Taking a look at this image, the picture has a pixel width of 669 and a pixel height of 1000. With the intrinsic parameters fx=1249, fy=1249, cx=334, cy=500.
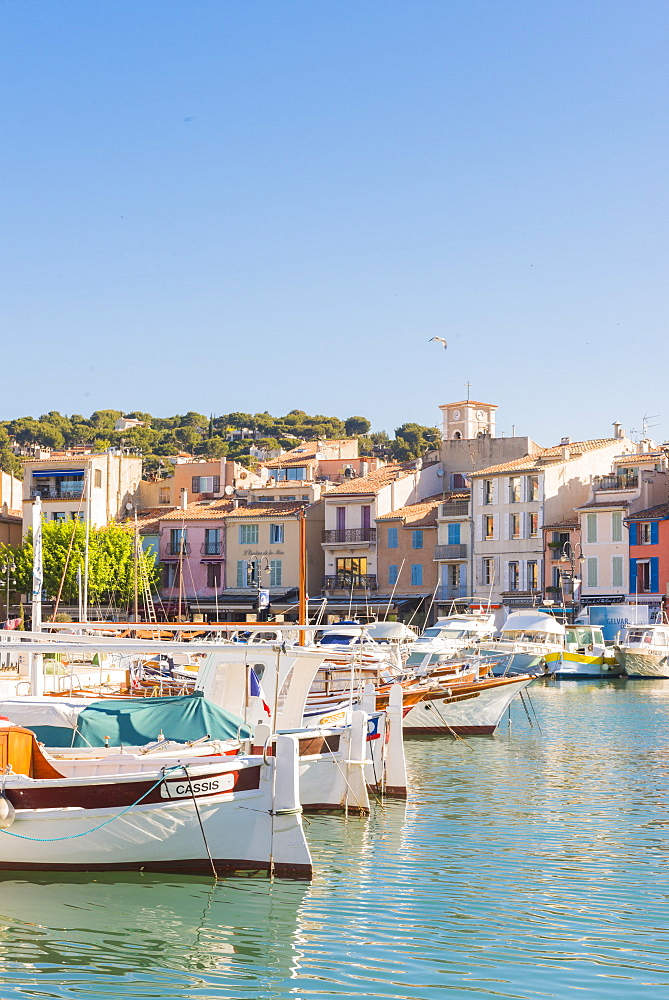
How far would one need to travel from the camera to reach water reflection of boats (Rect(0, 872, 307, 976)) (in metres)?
13.0

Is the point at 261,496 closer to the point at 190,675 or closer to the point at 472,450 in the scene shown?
the point at 472,450

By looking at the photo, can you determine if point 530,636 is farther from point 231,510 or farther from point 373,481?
point 231,510

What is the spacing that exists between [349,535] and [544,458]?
45.5 ft

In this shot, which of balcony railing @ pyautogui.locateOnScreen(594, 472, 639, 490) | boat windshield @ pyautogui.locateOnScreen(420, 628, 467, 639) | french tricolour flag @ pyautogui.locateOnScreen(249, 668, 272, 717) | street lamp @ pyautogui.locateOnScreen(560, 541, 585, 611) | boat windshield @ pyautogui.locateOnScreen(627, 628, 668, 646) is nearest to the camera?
french tricolour flag @ pyautogui.locateOnScreen(249, 668, 272, 717)

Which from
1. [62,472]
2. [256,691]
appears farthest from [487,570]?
[256,691]

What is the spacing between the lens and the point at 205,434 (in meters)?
174

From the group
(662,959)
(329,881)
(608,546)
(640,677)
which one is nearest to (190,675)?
(329,881)

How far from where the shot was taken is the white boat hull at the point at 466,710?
32.4 m

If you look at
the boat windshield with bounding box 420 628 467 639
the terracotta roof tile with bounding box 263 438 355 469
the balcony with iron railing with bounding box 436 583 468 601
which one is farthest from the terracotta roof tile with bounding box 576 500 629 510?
the terracotta roof tile with bounding box 263 438 355 469

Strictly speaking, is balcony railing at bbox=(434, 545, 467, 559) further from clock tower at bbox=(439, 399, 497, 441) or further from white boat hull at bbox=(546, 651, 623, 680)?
white boat hull at bbox=(546, 651, 623, 680)

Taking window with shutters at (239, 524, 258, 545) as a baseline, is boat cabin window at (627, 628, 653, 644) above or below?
below

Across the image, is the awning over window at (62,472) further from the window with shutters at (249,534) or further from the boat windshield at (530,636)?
the boat windshield at (530,636)

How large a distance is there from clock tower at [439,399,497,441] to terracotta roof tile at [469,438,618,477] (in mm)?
5954

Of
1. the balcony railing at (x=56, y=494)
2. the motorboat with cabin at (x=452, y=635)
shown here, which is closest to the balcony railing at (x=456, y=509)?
the motorboat with cabin at (x=452, y=635)
